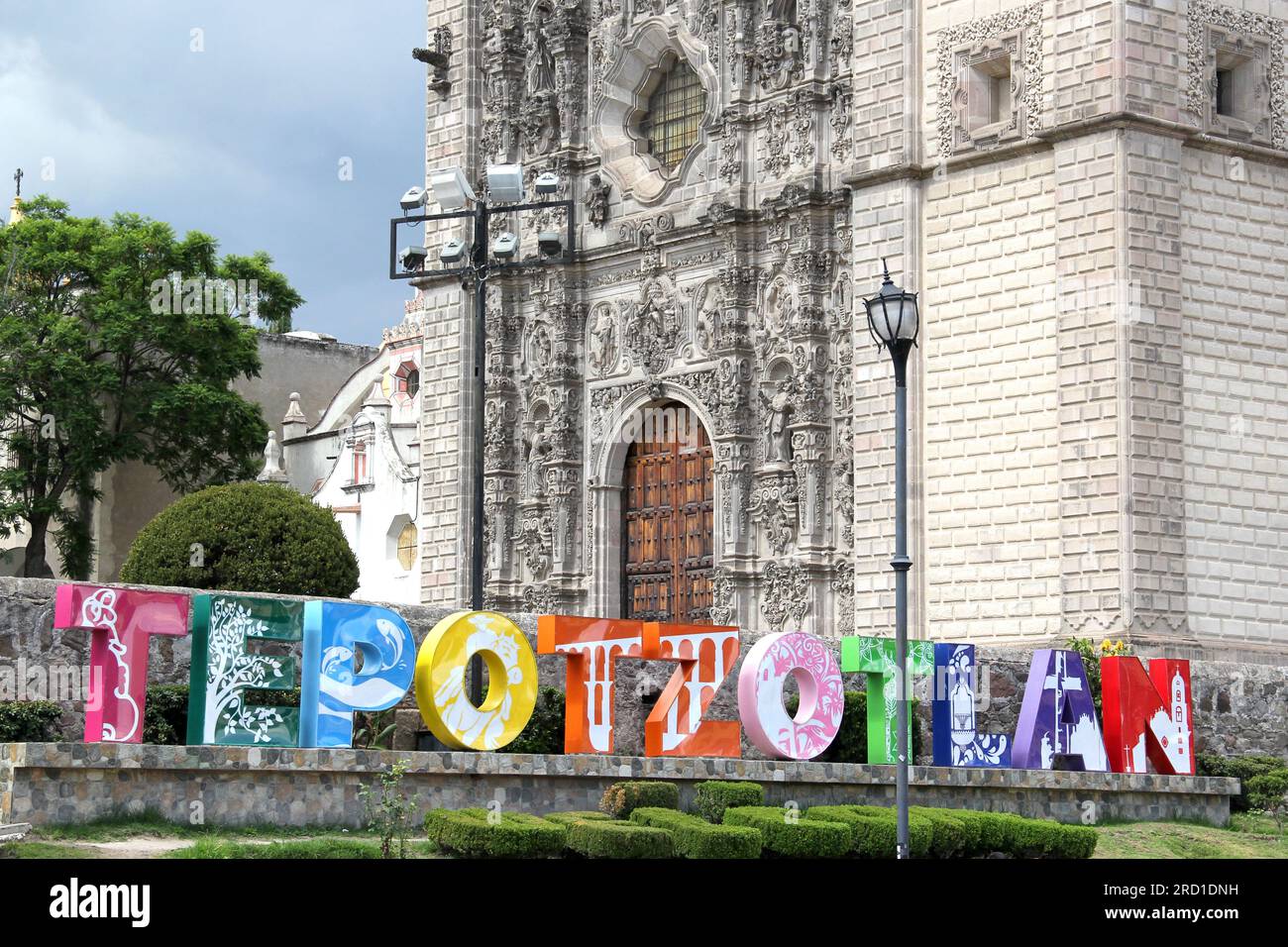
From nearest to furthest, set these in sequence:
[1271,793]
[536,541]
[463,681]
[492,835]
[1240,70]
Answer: [492,835]
[463,681]
[1271,793]
[1240,70]
[536,541]

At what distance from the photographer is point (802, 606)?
30.1 m

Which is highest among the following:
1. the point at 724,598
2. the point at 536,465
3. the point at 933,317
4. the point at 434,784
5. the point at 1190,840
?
the point at 933,317

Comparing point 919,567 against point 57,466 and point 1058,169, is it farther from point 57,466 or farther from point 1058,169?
point 57,466

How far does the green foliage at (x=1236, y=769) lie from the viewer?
23859mm

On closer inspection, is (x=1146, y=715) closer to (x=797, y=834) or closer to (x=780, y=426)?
(x=797, y=834)

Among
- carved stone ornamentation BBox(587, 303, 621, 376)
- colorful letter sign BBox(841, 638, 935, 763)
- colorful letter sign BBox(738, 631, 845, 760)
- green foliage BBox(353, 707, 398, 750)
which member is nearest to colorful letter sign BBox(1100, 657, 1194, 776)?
colorful letter sign BBox(841, 638, 935, 763)

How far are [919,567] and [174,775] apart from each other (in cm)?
1390

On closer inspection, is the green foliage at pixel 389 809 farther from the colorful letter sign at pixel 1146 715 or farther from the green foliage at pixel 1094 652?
the green foliage at pixel 1094 652

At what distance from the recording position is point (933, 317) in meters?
28.4

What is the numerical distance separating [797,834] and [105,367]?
27.7 metres

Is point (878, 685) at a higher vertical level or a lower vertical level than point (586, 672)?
lower

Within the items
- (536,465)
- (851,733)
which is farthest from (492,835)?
(536,465)

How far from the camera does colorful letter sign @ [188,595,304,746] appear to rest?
56.8 feet

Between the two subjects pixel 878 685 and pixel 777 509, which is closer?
pixel 878 685
